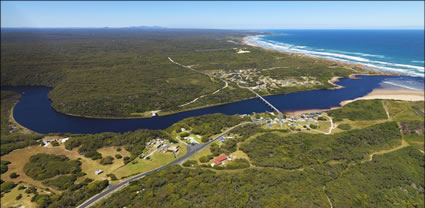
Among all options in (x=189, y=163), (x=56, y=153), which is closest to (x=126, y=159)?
(x=189, y=163)

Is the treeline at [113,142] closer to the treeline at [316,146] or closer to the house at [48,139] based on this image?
the house at [48,139]

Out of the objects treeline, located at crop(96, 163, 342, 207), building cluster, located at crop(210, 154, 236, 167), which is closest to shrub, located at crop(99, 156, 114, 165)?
treeline, located at crop(96, 163, 342, 207)

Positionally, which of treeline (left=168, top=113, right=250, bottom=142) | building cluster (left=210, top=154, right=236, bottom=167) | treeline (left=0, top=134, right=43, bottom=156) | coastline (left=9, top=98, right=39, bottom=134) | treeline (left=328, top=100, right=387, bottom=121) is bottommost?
coastline (left=9, top=98, right=39, bottom=134)

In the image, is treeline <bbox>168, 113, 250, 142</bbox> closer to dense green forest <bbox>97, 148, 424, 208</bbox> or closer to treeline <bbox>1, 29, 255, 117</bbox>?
dense green forest <bbox>97, 148, 424, 208</bbox>

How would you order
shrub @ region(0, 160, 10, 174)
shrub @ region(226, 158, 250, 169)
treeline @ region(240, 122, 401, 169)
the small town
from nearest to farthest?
shrub @ region(0, 160, 10, 174), shrub @ region(226, 158, 250, 169), treeline @ region(240, 122, 401, 169), the small town

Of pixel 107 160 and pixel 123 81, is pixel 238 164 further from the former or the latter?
pixel 123 81

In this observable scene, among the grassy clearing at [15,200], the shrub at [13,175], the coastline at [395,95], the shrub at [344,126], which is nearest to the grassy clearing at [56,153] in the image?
the shrub at [13,175]

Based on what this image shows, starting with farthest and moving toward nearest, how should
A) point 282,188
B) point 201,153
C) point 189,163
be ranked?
point 201,153 < point 189,163 < point 282,188
